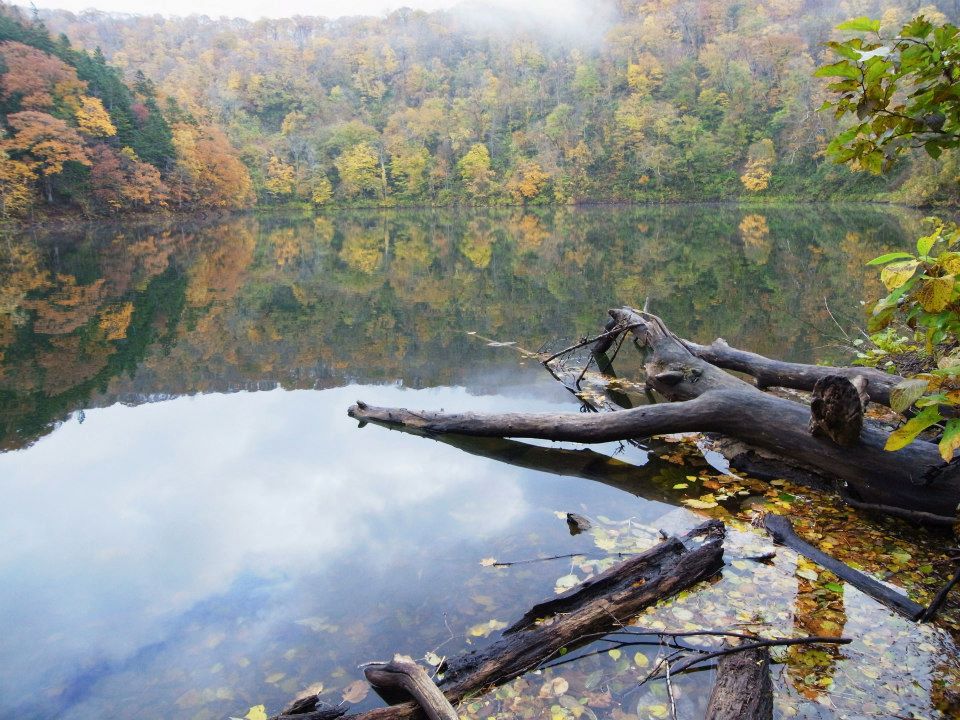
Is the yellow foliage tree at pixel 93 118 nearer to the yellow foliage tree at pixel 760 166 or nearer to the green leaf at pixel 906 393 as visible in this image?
the green leaf at pixel 906 393

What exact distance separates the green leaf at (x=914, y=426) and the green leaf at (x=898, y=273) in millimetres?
406

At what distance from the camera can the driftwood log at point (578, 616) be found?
3098 millimetres

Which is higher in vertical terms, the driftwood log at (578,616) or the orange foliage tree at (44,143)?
the orange foliage tree at (44,143)

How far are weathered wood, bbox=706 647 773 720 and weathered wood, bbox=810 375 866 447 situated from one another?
2.32 m

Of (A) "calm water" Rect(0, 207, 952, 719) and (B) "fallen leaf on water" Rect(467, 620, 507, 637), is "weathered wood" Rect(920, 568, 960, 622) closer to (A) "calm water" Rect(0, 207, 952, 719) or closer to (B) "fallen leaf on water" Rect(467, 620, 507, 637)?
(A) "calm water" Rect(0, 207, 952, 719)

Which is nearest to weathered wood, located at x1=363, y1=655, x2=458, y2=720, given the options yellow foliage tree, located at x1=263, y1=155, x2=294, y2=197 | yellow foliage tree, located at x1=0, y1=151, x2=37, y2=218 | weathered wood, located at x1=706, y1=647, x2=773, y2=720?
weathered wood, located at x1=706, y1=647, x2=773, y2=720

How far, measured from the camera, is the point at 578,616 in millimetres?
3516

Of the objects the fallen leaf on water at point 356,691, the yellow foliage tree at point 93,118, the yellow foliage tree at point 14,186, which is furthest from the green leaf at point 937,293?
the yellow foliage tree at point 93,118

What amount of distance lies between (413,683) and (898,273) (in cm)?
263

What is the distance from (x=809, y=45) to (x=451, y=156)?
2089 inches

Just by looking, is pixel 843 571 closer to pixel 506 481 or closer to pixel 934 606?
pixel 934 606

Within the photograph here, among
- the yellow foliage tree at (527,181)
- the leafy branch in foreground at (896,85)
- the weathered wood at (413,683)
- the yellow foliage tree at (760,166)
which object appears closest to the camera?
the leafy branch in foreground at (896,85)

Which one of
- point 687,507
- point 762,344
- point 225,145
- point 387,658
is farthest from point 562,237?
point 225,145

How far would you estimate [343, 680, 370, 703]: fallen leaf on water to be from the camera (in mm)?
3273
